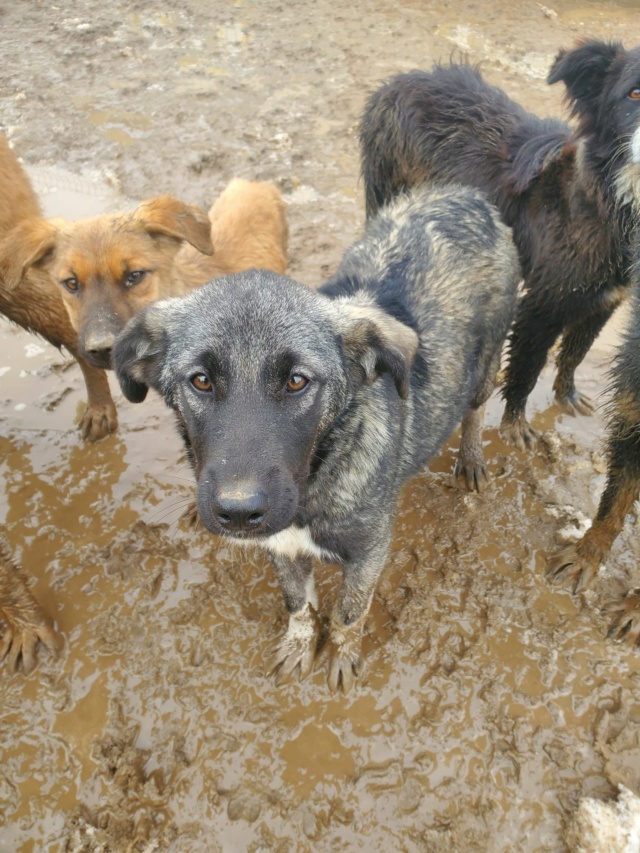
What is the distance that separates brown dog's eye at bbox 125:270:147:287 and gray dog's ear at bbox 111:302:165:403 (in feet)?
3.79

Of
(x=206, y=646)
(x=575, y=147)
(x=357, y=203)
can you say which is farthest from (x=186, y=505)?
(x=357, y=203)

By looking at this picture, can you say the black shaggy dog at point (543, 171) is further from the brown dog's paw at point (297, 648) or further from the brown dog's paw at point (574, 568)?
the brown dog's paw at point (297, 648)

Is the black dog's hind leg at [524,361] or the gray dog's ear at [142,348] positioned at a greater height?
the gray dog's ear at [142,348]

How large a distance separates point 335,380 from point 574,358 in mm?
2827

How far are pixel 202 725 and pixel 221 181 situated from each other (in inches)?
222

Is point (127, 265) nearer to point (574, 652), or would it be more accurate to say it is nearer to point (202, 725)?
point (202, 725)

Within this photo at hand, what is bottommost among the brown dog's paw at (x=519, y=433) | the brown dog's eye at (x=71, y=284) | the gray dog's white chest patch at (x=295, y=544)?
the brown dog's paw at (x=519, y=433)

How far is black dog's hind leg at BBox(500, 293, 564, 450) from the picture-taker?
3.90 meters

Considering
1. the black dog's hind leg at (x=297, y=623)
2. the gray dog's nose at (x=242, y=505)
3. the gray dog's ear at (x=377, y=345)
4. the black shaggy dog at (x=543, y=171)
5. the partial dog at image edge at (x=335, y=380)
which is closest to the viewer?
the gray dog's nose at (x=242, y=505)

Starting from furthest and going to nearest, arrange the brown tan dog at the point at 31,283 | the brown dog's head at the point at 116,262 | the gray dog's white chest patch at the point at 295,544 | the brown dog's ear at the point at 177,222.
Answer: the brown dog's ear at the point at 177,222
the brown tan dog at the point at 31,283
the brown dog's head at the point at 116,262
the gray dog's white chest patch at the point at 295,544

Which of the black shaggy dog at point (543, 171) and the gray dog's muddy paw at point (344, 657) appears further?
the black shaggy dog at point (543, 171)

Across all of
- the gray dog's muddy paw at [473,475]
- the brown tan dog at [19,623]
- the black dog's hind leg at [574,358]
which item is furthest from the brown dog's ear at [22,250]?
the black dog's hind leg at [574,358]

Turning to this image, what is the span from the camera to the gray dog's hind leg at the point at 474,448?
3862 mm

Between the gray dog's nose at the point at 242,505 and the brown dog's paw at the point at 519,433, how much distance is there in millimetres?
2787
